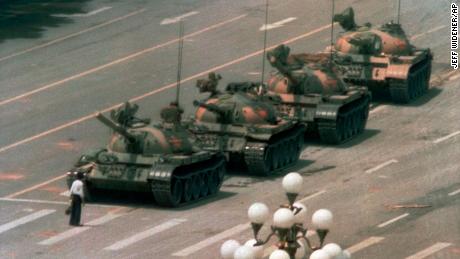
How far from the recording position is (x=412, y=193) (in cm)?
5794

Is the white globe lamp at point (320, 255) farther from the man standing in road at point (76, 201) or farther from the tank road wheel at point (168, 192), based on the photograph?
the tank road wheel at point (168, 192)

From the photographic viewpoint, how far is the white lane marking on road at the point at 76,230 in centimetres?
5191

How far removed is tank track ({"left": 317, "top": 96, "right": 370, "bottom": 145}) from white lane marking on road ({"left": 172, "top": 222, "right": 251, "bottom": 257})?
11.5m

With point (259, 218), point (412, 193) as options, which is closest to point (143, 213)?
point (412, 193)

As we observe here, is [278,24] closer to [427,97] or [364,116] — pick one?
[427,97]

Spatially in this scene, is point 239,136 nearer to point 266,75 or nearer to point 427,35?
point 266,75

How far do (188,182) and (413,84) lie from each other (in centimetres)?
1838

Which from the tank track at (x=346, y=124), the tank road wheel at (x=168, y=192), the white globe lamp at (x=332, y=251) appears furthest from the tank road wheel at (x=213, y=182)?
the white globe lamp at (x=332, y=251)

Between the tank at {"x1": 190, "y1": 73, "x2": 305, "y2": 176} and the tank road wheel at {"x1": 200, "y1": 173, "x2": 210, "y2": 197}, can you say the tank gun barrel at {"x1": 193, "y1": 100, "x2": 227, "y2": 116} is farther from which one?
the tank road wheel at {"x1": 200, "y1": 173, "x2": 210, "y2": 197}

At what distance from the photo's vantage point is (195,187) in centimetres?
5681

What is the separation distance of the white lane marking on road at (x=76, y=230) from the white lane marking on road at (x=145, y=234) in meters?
1.73

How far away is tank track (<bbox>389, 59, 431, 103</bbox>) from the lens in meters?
70.9

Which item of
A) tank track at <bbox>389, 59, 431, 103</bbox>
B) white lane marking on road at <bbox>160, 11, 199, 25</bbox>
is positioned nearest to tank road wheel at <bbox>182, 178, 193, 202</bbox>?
tank track at <bbox>389, 59, 431, 103</bbox>

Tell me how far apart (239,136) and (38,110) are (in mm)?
12372
